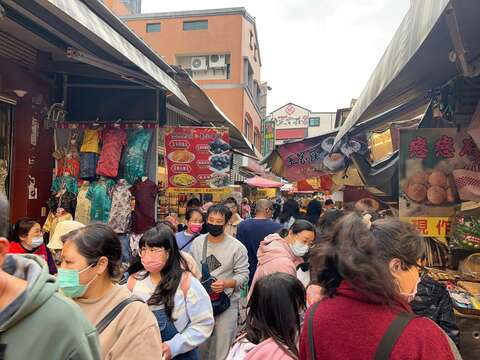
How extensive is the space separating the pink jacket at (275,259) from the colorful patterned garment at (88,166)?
2824mm

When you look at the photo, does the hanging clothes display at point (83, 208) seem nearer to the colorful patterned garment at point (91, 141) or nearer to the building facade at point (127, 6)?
the colorful patterned garment at point (91, 141)

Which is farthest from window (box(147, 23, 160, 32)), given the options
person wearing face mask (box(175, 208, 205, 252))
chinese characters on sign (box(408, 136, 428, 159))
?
chinese characters on sign (box(408, 136, 428, 159))

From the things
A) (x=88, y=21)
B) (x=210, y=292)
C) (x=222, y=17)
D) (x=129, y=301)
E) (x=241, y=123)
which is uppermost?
(x=222, y=17)

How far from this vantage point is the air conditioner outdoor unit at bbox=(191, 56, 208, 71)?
2681cm

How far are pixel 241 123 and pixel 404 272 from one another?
24.8m

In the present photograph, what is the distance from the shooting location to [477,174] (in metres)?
3.86

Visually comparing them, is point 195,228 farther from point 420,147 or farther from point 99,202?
point 420,147

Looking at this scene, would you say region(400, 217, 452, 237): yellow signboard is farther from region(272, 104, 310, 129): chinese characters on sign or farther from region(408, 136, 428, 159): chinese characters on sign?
region(272, 104, 310, 129): chinese characters on sign

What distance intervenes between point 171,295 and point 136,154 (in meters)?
3.14

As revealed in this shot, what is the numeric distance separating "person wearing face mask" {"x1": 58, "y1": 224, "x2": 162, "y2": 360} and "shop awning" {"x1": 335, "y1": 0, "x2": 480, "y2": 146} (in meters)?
2.15

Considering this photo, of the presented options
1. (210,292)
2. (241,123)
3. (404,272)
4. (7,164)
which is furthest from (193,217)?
(241,123)

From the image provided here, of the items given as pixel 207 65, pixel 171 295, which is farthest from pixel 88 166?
pixel 207 65

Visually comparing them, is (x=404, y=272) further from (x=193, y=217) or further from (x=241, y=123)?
(x=241, y=123)

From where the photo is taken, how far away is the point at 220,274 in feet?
15.2
